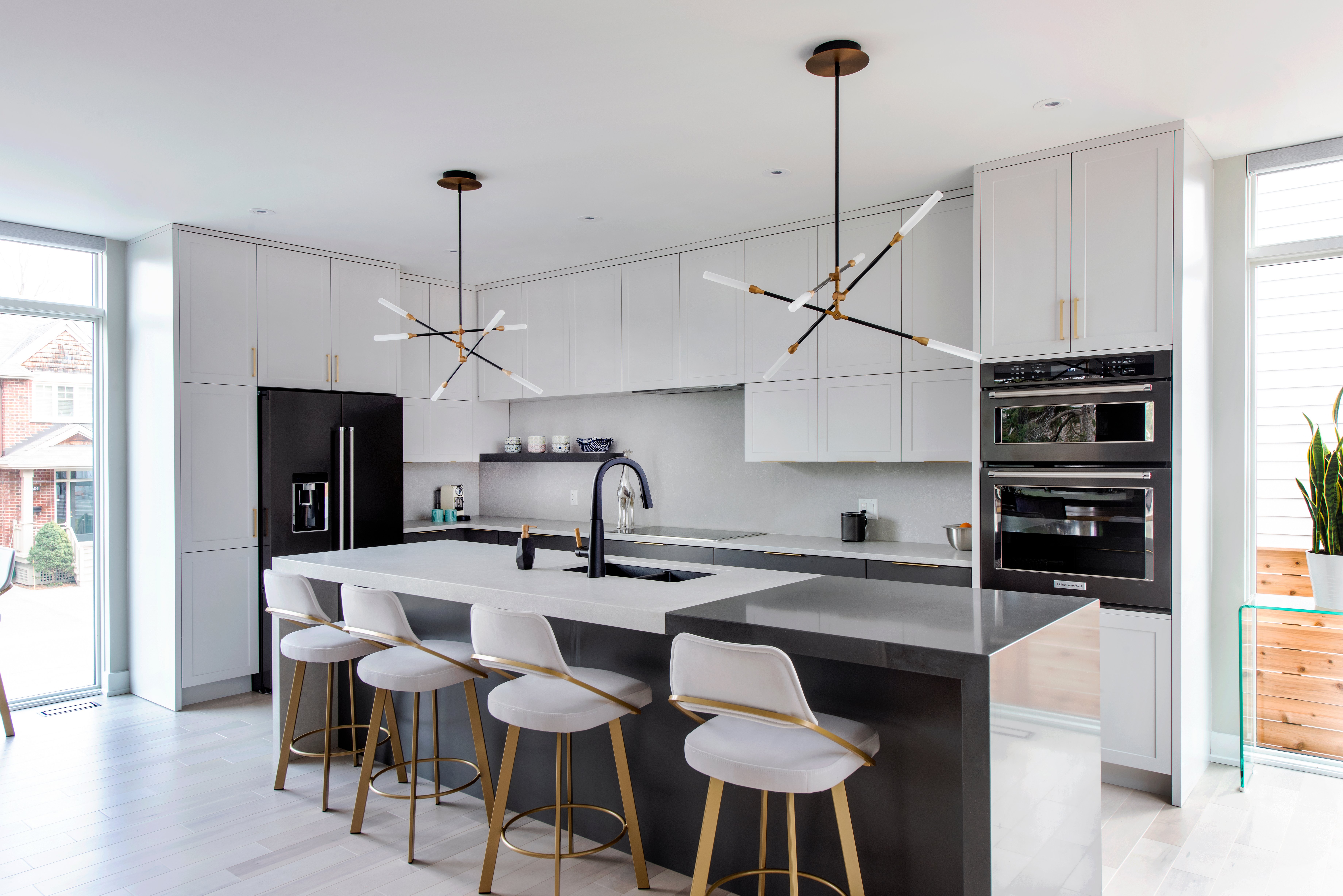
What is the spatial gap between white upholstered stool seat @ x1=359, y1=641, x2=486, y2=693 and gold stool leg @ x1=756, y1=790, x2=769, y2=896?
105cm

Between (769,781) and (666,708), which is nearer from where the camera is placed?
(769,781)

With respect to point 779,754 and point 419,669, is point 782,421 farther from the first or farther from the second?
point 779,754

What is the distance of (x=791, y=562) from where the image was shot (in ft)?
14.0

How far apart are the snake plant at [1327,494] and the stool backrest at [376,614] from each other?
3.52 meters

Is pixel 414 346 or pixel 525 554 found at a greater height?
pixel 414 346

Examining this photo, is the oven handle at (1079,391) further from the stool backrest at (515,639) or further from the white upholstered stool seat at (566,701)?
the stool backrest at (515,639)

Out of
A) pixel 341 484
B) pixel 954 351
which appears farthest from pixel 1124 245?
pixel 341 484

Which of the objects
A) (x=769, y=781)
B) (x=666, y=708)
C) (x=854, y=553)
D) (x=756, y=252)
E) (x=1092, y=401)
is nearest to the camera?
(x=769, y=781)

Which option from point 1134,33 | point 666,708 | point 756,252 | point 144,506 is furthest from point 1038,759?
point 144,506

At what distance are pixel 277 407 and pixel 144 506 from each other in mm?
945

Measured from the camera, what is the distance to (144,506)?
4723 mm

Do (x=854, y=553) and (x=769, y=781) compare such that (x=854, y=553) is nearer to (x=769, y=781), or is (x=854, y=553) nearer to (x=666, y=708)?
(x=666, y=708)

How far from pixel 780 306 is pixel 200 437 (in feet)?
10.9

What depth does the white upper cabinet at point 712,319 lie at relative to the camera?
186 inches
